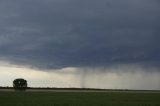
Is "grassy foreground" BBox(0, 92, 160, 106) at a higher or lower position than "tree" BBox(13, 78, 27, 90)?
lower

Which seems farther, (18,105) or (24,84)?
(24,84)

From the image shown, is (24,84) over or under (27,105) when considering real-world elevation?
over

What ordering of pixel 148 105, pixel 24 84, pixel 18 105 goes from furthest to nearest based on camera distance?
pixel 24 84
pixel 148 105
pixel 18 105

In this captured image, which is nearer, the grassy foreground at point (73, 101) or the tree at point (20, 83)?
the grassy foreground at point (73, 101)

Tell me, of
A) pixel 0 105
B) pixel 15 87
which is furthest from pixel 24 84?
pixel 0 105

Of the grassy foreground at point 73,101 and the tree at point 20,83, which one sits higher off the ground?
the tree at point 20,83

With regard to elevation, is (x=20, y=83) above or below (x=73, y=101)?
above

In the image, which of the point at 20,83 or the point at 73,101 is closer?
the point at 73,101

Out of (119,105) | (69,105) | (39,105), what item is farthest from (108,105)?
(39,105)

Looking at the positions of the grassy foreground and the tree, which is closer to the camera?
the grassy foreground

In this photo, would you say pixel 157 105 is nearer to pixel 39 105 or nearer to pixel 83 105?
pixel 83 105

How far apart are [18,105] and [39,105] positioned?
273 cm

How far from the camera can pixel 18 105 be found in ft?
187

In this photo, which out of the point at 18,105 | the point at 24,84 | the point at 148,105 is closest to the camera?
the point at 18,105
